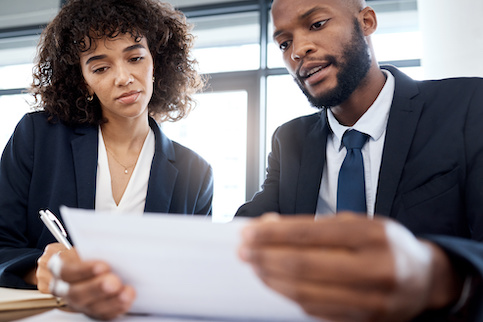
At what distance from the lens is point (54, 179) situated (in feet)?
3.81

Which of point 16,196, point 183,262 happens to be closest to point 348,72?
point 183,262

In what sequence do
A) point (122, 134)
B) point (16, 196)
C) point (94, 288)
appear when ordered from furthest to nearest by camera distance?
point (122, 134), point (16, 196), point (94, 288)

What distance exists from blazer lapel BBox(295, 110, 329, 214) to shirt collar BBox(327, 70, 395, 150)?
0.04m

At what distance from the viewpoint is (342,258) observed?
0.29 metres

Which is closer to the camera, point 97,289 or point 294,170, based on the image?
point 97,289

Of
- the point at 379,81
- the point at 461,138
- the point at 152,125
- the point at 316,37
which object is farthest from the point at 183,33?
the point at 461,138

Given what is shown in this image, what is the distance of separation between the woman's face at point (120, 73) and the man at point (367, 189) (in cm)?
45

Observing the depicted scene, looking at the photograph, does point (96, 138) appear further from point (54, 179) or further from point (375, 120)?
point (375, 120)

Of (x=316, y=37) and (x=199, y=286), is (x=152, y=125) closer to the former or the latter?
(x=316, y=37)

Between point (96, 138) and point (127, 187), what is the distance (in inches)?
7.6

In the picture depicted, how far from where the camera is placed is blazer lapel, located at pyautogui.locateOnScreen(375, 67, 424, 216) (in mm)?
872

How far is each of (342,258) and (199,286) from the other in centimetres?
15

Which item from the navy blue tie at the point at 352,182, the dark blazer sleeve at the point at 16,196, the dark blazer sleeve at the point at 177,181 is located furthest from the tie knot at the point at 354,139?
the dark blazer sleeve at the point at 16,196

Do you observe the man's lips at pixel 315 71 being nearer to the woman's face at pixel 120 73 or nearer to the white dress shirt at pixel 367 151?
the white dress shirt at pixel 367 151
